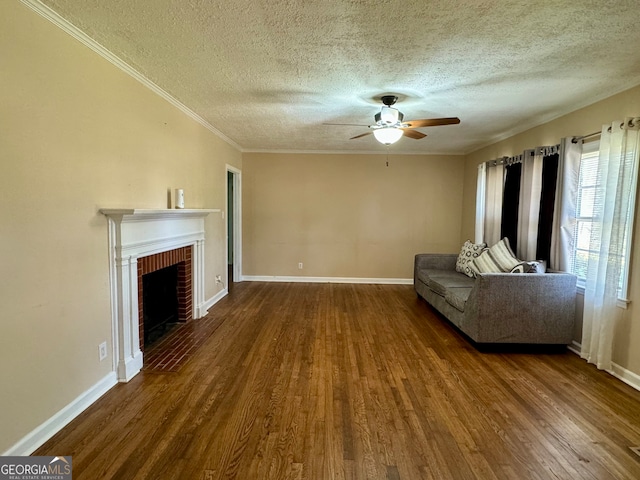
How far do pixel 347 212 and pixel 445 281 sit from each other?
2475 mm

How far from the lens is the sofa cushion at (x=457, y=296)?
3.49m

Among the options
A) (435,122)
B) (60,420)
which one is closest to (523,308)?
(435,122)

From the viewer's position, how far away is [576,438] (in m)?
1.98

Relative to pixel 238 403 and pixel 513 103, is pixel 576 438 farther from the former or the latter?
pixel 513 103

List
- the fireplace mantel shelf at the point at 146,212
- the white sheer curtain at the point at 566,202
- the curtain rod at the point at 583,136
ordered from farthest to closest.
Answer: the white sheer curtain at the point at 566,202, the curtain rod at the point at 583,136, the fireplace mantel shelf at the point at 146,212

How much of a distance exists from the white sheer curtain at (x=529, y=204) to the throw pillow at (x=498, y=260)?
6.6 inches

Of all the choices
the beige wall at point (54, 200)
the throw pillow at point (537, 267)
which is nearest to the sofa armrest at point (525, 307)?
the throw pillow at point (537, 267)

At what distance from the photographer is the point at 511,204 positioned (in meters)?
4.27

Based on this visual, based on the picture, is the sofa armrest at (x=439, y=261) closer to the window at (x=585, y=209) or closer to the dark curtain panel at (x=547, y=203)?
the dark curtain panel at (x=547, y=203)

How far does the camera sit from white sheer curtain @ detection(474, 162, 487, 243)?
498cm

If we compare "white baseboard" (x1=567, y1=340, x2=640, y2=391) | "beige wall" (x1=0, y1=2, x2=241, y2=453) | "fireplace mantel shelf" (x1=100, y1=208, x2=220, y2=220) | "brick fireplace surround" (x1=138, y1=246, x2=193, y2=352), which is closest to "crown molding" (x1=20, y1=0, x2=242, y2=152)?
"beige wall" (x1=0, y1=2, x2=241, y2=453)

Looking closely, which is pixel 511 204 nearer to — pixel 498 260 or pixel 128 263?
pixel 498 260

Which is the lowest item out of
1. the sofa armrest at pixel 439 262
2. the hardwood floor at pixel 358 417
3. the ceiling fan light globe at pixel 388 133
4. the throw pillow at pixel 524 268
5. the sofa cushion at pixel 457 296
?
the hardwood floor at pixel 358 417

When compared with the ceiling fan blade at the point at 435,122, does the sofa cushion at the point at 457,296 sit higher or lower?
lower
